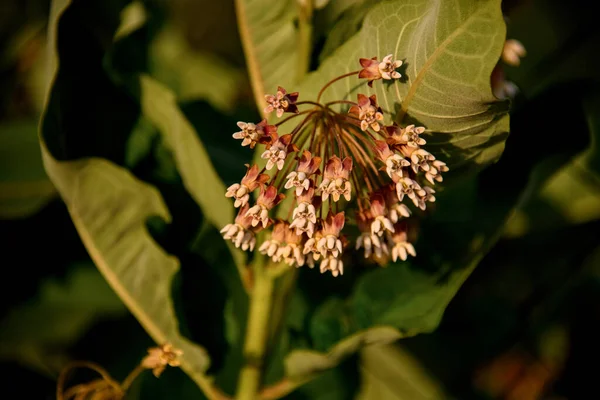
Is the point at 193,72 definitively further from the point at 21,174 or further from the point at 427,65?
the point at 427,65

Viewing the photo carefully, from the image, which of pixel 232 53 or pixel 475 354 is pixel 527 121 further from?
pixel 232 53

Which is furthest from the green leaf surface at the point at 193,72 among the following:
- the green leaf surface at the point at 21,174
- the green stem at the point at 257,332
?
the green stem at the point at 257,332

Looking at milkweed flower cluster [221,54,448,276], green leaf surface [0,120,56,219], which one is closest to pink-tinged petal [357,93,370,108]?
milkweed flower cluster [221,54,448,276]

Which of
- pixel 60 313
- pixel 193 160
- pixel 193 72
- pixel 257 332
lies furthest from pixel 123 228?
pixel 193 72

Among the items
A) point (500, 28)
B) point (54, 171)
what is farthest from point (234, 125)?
point (500, 28)

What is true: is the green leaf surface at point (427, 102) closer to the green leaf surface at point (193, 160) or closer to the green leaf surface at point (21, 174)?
the green leaf surface at point (193, 160)

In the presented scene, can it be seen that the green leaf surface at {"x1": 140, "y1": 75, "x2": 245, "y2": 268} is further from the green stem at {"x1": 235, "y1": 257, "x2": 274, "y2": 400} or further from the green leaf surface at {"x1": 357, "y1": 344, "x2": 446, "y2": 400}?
the green leaf surface at {"x1": 357, "y1": 344, "x2": 446, "y2": 400}
